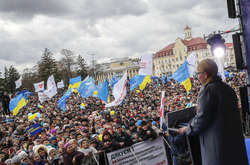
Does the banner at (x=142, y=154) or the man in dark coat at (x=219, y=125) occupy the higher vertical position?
the man in dark coat at (x=219, y=125)

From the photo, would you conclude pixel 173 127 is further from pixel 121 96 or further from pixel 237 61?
pixel 121 96

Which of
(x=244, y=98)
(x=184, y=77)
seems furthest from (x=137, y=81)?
(x=244, y=98)

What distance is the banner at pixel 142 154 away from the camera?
4129mm

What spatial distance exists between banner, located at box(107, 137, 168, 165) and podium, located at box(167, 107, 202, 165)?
5.74ft

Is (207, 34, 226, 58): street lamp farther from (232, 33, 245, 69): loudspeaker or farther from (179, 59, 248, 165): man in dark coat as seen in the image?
(179, 59, 248, 165): man in dark coat

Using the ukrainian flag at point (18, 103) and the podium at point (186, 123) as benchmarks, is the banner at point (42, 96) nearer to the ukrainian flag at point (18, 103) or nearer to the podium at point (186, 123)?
the ukrainian flag at point (18, 103)

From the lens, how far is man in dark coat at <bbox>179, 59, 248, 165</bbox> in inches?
81.1

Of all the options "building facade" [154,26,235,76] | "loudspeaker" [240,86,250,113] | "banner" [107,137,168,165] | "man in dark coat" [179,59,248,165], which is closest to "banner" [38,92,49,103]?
"banner" [107,137,168,165]

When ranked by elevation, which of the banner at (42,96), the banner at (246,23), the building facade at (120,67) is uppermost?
the building facade at (120,67)

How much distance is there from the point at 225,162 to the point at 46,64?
203 ft

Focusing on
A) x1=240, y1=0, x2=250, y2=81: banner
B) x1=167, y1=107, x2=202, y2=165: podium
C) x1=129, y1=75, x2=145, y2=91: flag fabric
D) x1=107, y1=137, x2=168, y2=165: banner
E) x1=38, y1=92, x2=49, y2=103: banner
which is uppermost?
x1=240, y1=0, x2=250, y2=81: banner

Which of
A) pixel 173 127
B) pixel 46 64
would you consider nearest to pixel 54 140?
pixel 173 127

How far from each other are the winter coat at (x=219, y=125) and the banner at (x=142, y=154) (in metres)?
2.31

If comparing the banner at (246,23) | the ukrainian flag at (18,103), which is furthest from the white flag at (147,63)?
the banner at (246,23)
